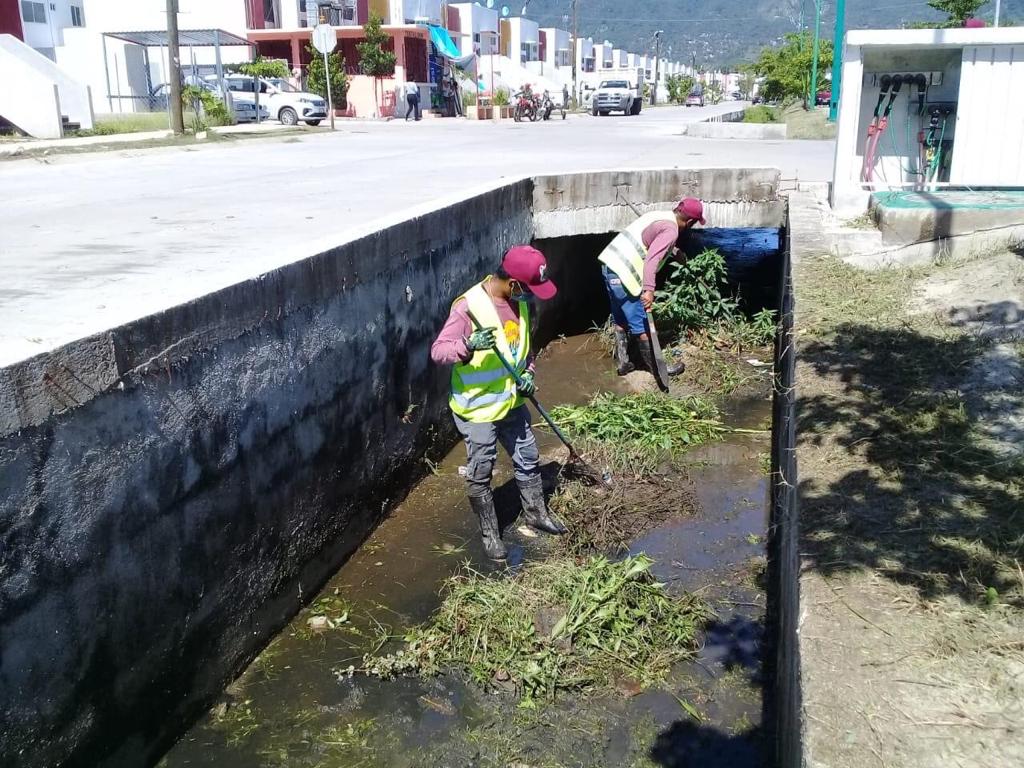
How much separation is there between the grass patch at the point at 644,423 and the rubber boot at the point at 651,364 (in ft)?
2.71

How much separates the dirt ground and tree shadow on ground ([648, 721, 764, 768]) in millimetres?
1157

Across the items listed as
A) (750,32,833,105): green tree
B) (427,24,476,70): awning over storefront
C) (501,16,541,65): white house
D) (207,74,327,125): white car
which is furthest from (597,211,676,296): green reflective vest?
(501,16,541,65): white house

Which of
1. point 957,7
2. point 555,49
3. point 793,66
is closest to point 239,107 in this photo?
point 793,66

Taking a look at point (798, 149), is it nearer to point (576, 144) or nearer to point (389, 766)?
point (576, 144)

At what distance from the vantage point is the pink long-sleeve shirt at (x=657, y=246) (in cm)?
838

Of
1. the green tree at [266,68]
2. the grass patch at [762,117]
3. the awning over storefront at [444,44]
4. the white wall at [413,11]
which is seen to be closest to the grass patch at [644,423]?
the grass patch at [762,117]

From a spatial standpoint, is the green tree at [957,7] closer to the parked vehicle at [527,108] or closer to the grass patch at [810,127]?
the grass patch at [810,127]

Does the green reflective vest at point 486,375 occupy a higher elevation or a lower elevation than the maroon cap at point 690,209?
lower

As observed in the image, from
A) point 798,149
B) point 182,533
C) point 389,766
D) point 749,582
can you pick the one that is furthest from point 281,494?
point 798,149

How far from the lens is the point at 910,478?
381 centimetres

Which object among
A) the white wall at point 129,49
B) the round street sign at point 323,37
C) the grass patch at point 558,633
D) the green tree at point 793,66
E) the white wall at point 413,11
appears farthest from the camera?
the white wall at point 413,11

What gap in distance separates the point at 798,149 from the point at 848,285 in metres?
10.7

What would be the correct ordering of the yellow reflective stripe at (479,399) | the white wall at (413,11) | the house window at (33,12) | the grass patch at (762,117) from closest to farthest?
the yellow reflective stripe at (479,399)
the grass patch at (762,117)
the house window at (33,12)
the white wall at (413,11)

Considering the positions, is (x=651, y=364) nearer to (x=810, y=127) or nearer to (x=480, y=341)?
(x=480, y=341)
